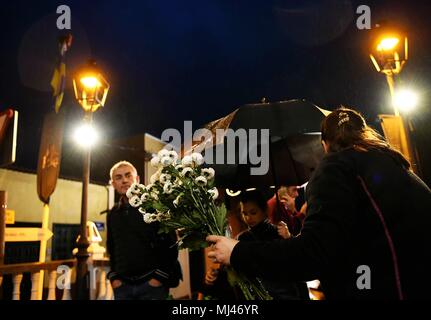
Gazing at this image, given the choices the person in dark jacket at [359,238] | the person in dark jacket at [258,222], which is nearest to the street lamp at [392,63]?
the person in dark jacket at [258,222]

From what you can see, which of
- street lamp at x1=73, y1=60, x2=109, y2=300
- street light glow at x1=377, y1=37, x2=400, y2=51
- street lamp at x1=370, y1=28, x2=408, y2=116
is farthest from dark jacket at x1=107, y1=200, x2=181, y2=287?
street light glow at x1=377, y1=37, x2=400, y2=51

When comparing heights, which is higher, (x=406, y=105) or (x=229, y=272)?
(x=406, y=105)

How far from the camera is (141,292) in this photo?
4.22 metres

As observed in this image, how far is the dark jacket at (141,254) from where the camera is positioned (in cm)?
430

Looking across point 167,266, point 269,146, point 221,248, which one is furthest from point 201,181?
point 167,266

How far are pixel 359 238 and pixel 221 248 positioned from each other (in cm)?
71

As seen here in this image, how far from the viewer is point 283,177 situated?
181 inches

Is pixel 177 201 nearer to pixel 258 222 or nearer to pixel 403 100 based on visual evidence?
pixel 258 222

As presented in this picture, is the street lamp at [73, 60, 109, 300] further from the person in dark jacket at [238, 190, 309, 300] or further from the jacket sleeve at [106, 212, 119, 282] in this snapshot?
the person in dark jacket at [238, 190, 309, 300]

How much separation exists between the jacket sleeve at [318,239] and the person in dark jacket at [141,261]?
112 inches

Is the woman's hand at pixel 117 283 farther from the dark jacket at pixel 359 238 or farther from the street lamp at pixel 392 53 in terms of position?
the street lamp at pixel 392 53
